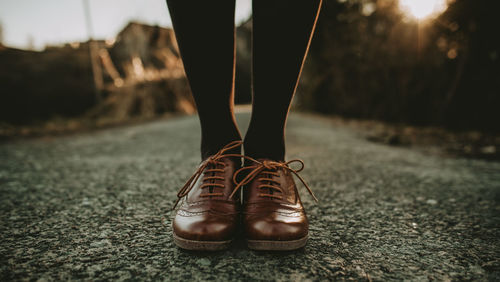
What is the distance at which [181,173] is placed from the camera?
152 cm

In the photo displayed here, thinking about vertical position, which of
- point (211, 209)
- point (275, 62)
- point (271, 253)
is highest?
point (275, 62)

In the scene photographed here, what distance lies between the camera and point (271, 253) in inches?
26.7

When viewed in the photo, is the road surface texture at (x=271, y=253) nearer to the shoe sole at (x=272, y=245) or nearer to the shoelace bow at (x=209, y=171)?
the shoe sole at (x=272, y=245)

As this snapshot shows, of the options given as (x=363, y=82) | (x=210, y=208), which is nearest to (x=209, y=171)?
(x=210, y=208)

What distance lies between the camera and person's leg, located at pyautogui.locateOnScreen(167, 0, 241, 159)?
72 cm

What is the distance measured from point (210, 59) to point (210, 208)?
0.44m

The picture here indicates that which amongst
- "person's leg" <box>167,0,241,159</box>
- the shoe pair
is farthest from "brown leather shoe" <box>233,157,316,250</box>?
"person's leg" <box>167,0,241,159</box>

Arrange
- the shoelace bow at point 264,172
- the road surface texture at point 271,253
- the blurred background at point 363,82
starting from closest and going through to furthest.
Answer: the road surface texture at point 271,253
the shoelace bow at point 264,172
the blurred background at point 363,82

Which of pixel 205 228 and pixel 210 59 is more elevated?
pixel 210 59

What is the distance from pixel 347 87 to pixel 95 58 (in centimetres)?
588

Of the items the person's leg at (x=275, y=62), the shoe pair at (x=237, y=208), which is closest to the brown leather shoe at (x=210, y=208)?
the shoe pair at (x=237, y=208)

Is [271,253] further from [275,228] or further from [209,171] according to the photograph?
[209,171]

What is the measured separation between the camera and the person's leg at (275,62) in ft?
2.35

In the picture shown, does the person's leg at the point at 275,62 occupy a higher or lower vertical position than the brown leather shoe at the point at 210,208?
higher
